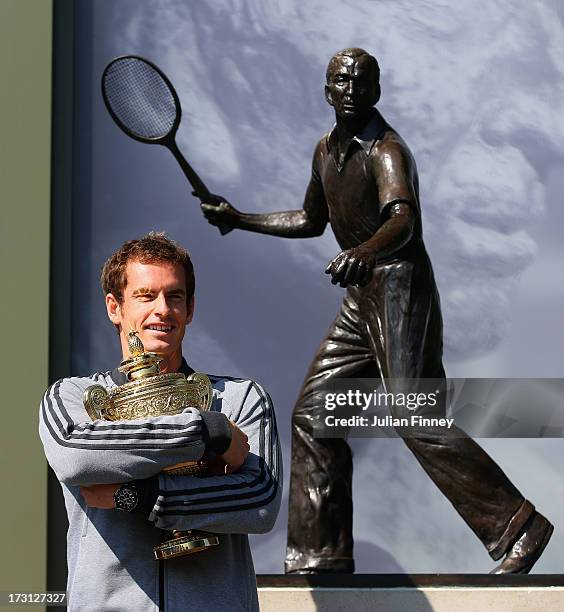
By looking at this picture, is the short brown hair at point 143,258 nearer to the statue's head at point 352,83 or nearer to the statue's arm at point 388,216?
the statue's arm at point 388,216

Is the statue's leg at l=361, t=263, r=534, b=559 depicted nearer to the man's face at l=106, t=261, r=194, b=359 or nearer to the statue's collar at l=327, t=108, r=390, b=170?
the statue's collar at l=327, t=108, r=390, b=170

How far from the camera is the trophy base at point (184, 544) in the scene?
7.50 ft

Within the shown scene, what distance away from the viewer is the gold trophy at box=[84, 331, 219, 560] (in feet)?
7.75

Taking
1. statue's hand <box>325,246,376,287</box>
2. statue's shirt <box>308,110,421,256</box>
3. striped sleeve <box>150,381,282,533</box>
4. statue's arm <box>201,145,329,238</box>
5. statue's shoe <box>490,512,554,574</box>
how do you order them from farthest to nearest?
statue's arm <box>201,145,329,238</box> < statue's shoe <box>490,512,554,574</box> < statue's shirt <box>308,110,421,256</box> < statue's hand <box>325,246,376,287</box> < striped sleeve <box>150,381,282,533</box>

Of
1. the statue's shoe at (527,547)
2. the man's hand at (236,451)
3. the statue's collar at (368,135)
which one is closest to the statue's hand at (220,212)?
the statue's collar at (368,135)

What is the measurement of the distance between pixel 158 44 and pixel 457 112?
1.31 metres

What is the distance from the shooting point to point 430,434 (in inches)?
185

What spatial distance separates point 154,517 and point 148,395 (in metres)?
0.21

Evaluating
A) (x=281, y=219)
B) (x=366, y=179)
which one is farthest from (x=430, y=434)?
(x=281, y=219)

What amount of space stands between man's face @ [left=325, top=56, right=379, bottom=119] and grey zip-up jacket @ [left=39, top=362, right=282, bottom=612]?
8.44 ft

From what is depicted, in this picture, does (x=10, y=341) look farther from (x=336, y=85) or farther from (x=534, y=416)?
(x=534, y=416)

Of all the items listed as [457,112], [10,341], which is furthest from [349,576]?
[457,112]

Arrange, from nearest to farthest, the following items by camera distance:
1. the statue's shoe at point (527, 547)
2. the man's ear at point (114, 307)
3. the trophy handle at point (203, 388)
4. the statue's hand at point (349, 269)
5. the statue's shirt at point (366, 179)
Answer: the trophy handle at point (203, 388), the man's ear at point (114, 307), the statue's hand at point (349, 269), the statue's shirt at point (366, 179), the statue's shoe at point (527, 547)

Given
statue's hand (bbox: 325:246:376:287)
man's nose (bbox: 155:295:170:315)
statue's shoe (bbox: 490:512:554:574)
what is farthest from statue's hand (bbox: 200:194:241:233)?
man's nose (bbox: 155:295:170:315)
